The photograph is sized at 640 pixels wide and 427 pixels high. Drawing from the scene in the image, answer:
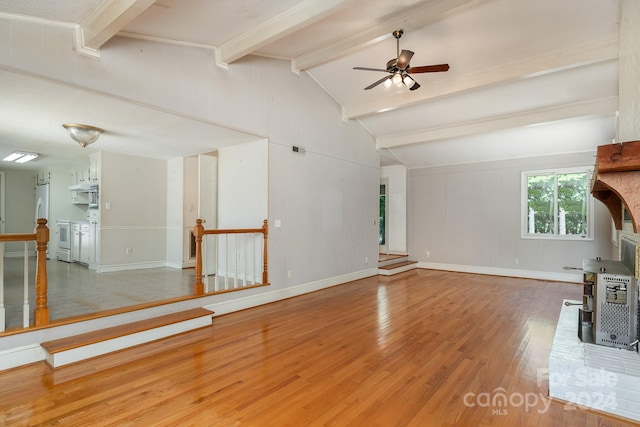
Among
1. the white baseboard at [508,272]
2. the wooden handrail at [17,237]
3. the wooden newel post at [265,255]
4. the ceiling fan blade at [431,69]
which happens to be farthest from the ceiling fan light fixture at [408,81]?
the white baseboard at [508,272]

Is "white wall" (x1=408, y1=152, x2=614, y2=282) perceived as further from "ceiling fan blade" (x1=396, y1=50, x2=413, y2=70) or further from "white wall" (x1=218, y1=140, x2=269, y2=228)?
"white wall" (x1=218, y1=140, x2=269, y2=228)

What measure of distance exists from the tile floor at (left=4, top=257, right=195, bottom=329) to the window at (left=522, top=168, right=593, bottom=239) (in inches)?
275

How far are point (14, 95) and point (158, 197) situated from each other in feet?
12.5

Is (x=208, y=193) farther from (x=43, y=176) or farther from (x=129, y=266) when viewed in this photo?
(x=43, y=176)

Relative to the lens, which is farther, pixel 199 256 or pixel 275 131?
pixel 275 131

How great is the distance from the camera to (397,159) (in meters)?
8.12

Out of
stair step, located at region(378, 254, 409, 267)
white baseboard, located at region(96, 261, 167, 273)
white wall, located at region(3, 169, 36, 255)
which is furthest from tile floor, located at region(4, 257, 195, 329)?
stair step, located at region(378, 254, 409, 267)

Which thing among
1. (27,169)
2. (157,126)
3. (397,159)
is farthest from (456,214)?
(27,169)

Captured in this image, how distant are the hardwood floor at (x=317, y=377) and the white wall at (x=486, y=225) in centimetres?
319

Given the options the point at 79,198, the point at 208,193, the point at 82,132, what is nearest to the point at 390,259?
the point at 208,193

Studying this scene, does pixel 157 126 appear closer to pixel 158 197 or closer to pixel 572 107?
pixel 158 197

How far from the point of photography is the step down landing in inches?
105

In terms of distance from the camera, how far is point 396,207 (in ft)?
28.6

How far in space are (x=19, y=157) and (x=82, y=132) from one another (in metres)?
3.67
